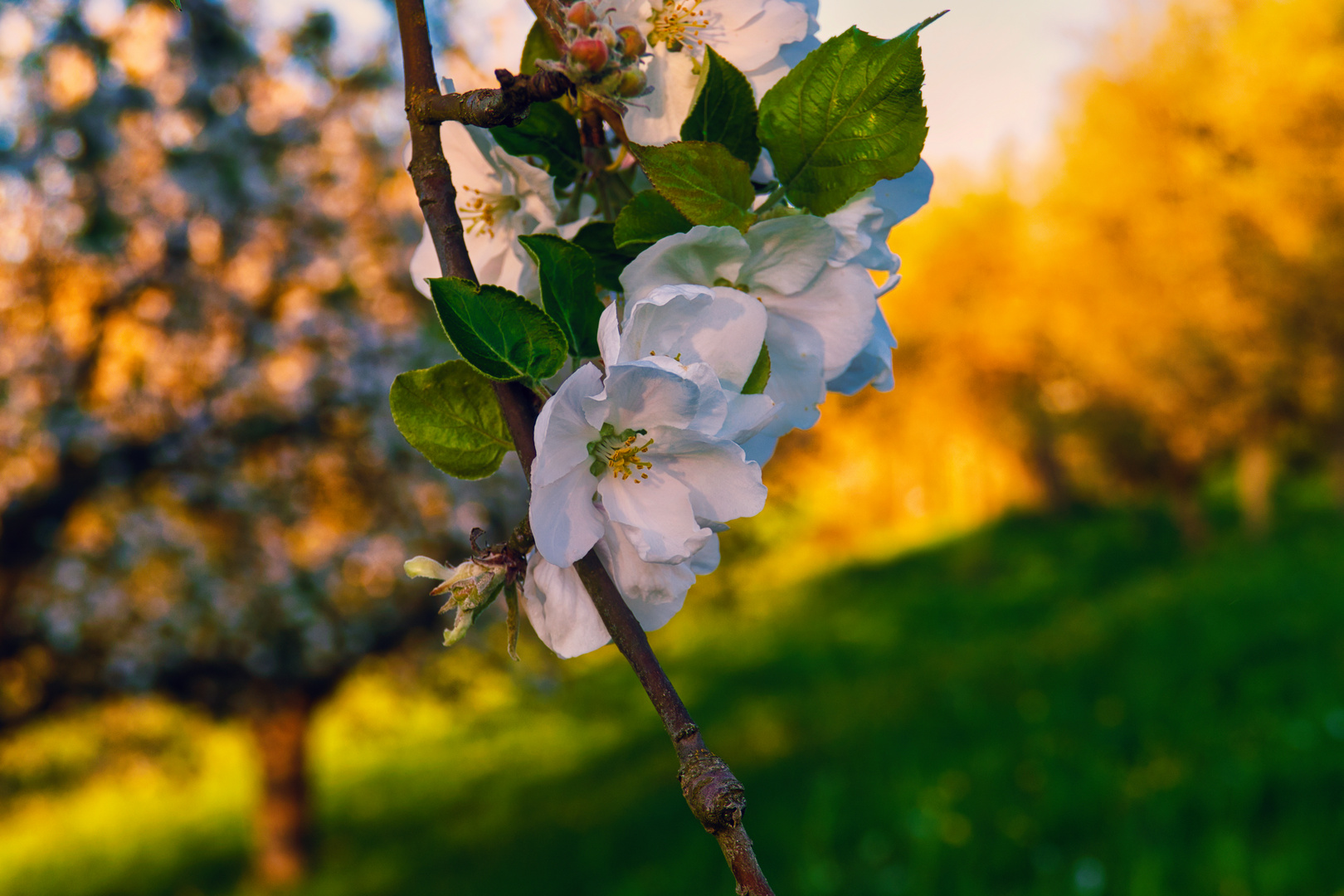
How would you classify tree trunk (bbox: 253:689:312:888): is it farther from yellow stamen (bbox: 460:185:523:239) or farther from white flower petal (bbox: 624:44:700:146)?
white flower petal (bbox: 624:44:700:146)

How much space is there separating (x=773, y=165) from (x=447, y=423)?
265 millimetres

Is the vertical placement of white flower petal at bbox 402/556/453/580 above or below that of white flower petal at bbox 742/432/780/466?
above

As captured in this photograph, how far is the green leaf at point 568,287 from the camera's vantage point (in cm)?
55

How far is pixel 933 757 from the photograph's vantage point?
612 centimetres

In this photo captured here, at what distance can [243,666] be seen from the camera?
5926 millimetres

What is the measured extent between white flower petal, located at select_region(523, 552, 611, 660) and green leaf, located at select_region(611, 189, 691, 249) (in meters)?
0.20

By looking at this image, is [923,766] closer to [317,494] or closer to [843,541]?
[317,494]

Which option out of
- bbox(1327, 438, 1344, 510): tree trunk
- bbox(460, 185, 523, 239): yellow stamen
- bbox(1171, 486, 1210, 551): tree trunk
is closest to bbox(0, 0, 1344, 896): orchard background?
bbox(1327, 438, 1344, 510): tree trunk

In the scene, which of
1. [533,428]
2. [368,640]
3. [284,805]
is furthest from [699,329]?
[284,805]

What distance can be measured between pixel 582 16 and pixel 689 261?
0.15m

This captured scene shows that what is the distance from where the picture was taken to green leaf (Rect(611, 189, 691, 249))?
1.90 feet

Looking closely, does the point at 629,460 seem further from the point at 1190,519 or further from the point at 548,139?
the point at 1190,519

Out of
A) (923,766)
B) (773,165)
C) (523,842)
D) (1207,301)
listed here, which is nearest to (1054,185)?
(1207,301)

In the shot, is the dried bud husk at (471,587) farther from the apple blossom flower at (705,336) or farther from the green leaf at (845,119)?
the green leaf at (845,119)
